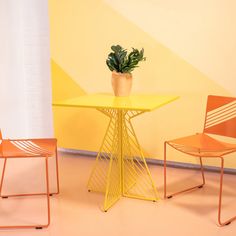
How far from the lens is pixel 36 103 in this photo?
411 centimetres

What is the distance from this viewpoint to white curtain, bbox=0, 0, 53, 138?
12.9 ft

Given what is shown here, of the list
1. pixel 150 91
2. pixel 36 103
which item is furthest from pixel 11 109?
pixel 150 91

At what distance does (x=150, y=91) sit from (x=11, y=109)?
1594 millimetres

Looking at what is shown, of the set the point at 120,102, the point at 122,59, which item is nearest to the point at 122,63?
the point at 122,59

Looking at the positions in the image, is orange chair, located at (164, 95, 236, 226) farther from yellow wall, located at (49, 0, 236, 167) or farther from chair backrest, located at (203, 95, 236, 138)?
yellow wall, located at (49, 0, 236, 167)

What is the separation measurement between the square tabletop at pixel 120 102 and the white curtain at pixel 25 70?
4.28ft

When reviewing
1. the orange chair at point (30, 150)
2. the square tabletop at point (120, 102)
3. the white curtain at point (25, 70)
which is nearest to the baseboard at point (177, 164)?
the white curtain at point (25, 70)

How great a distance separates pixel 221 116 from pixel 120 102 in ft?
2.64

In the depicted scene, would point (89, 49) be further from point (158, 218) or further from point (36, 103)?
point (158, 218)

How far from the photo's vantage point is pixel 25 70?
4062 mm

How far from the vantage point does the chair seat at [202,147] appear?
247 centimetres

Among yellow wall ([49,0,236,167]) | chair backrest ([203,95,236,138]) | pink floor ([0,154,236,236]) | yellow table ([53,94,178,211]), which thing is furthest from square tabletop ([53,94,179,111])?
pink floor ([0,154,236,236])

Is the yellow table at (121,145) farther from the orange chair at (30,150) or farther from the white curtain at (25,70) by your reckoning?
the white curtain at (25,70)

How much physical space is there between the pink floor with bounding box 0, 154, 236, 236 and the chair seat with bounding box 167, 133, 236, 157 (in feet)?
1.32
